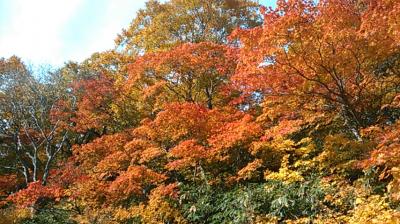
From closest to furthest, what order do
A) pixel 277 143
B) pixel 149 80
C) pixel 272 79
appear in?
pixel 272 79
pixel 277 143
pixel 149 80

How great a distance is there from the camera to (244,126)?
515 inches

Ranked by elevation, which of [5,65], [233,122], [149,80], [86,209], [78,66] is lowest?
[86,209]

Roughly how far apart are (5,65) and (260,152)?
14.0 meters

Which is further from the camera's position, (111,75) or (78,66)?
(78,66)

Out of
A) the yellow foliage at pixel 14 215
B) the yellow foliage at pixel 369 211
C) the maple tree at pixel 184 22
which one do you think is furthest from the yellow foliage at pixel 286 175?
the maple tree at pixel 184 22

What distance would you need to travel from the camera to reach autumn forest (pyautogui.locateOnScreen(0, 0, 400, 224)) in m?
10.9

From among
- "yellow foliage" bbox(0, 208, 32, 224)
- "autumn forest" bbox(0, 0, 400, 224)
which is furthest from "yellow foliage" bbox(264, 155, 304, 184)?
"yellow foliage" bbox(0, 208, 32, 224)

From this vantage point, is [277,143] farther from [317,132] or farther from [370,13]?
[370,13]

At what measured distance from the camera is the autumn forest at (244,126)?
10.9 metres

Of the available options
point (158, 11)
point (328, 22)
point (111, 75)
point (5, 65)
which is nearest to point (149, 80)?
point (111, 75)

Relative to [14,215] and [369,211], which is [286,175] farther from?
[14,215]

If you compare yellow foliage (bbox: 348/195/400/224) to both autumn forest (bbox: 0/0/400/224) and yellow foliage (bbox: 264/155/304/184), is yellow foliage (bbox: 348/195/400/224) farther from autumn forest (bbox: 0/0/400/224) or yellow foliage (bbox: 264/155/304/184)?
yellow foliage (bbox: 264/155/304/184)

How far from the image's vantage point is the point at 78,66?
2359 centimetres

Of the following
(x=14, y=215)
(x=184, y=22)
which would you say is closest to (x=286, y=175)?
(x=14, y=215)
